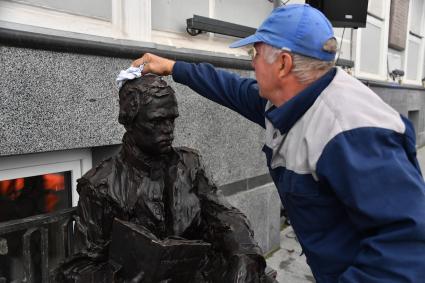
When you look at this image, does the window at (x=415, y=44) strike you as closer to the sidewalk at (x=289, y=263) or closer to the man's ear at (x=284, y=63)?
the sidewalk at (x=289, y=263)

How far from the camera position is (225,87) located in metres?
2.28

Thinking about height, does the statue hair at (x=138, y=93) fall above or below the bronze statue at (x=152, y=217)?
above

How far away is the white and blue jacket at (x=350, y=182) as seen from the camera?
1187 mm

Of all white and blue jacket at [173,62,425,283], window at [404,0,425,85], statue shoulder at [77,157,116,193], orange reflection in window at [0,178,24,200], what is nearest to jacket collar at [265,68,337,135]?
white and blue jacket at [173,62,425,283]

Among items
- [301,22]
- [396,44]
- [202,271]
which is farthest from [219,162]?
[396,44]

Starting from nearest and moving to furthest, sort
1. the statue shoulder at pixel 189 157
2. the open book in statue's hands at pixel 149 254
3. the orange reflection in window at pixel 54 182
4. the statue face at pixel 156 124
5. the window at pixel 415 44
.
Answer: the open book in statue's hands at pixel 149 254
the statue face at pixel 156 124
the statue shoulder at pixel 189 157
the orange reflection in window at pixel 54 182
the window at pixel 415 44

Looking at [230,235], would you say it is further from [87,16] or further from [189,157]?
[87,16]

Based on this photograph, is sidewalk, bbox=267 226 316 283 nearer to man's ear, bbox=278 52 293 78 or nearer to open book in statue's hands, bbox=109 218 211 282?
open book in statue's hands, bbox=109 218 211 282

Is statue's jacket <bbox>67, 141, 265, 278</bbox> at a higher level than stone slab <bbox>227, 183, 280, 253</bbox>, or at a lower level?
higher

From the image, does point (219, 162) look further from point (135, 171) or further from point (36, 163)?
point (135, 171)

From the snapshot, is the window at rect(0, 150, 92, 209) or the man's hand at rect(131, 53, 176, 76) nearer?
the man's hand at rect(131, 53, 176, 76)

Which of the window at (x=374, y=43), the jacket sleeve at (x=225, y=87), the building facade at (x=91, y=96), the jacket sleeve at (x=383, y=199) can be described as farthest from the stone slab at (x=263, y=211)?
the window at (x=374, y=43)

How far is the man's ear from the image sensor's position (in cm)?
146

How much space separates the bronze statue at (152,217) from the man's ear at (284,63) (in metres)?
0.60
